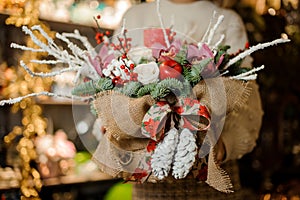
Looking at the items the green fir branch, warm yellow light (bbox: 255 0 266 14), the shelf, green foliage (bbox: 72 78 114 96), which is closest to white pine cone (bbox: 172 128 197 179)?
the green fir branch

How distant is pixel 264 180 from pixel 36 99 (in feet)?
5.64

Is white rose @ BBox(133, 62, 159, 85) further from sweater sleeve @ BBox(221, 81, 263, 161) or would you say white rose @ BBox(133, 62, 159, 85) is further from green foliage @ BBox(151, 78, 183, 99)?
sweater sleeve @ BBox(221, 81, 263, 161)

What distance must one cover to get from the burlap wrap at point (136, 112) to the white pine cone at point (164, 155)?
75mm

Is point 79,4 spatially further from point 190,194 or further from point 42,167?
point 190,194

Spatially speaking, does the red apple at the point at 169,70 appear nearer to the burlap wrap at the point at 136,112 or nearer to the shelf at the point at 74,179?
the burlap wrap at the point at 136,112

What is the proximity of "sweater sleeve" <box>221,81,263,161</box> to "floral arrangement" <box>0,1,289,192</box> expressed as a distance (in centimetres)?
23

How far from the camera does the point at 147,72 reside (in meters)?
1.24

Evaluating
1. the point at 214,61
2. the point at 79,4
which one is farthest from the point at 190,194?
the point at 79,4

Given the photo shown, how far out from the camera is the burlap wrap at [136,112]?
4.07ft

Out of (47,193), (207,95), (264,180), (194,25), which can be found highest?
(194,25)

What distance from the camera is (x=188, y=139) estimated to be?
122 centimetres

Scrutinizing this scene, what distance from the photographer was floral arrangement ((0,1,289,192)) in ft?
4.00

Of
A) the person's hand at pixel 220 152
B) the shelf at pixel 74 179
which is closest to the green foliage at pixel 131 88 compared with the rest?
the person's hand at pixel 220 152

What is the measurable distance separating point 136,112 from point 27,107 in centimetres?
118
